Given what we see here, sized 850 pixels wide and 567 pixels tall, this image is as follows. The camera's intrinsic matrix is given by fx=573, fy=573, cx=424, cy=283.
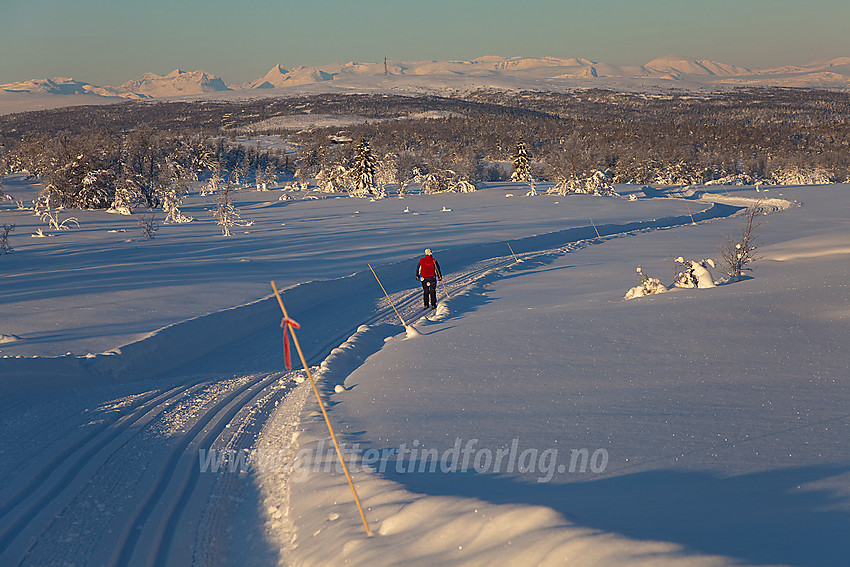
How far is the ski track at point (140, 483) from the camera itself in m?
4.62

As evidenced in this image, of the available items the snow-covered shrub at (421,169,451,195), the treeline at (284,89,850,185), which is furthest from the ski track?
the snow-covered shrub at (421,169,451,195)

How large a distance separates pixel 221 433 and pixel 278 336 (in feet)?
15.9

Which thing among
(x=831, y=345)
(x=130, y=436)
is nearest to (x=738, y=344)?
(x=831, y=345)

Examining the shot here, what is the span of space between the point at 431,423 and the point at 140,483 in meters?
2.94

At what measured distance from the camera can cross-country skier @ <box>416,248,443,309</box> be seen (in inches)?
507

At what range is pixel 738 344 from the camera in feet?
23.9

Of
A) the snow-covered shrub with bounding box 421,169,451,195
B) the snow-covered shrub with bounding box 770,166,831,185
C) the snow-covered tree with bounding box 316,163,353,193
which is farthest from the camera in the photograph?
the snow-covered shrub with bounding box 770,166,831,185

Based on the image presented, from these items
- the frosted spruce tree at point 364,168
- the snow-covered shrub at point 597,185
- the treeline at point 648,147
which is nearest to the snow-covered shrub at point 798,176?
the treeline at point 648,147

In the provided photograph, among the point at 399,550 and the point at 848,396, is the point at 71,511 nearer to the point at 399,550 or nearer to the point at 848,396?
the point at 399,550

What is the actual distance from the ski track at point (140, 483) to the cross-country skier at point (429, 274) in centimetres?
479

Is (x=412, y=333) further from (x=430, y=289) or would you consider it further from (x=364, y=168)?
(x=364, y=168)

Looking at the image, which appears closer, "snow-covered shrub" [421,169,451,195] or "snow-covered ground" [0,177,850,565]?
"snow-covered ground" [0,177,850,565]

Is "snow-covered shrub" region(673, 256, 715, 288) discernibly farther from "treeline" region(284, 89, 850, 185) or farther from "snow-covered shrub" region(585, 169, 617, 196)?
"treeline" region(284, 89, 850, 185)

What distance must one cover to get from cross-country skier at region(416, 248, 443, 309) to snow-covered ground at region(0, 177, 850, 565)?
→ 0.31 metres
